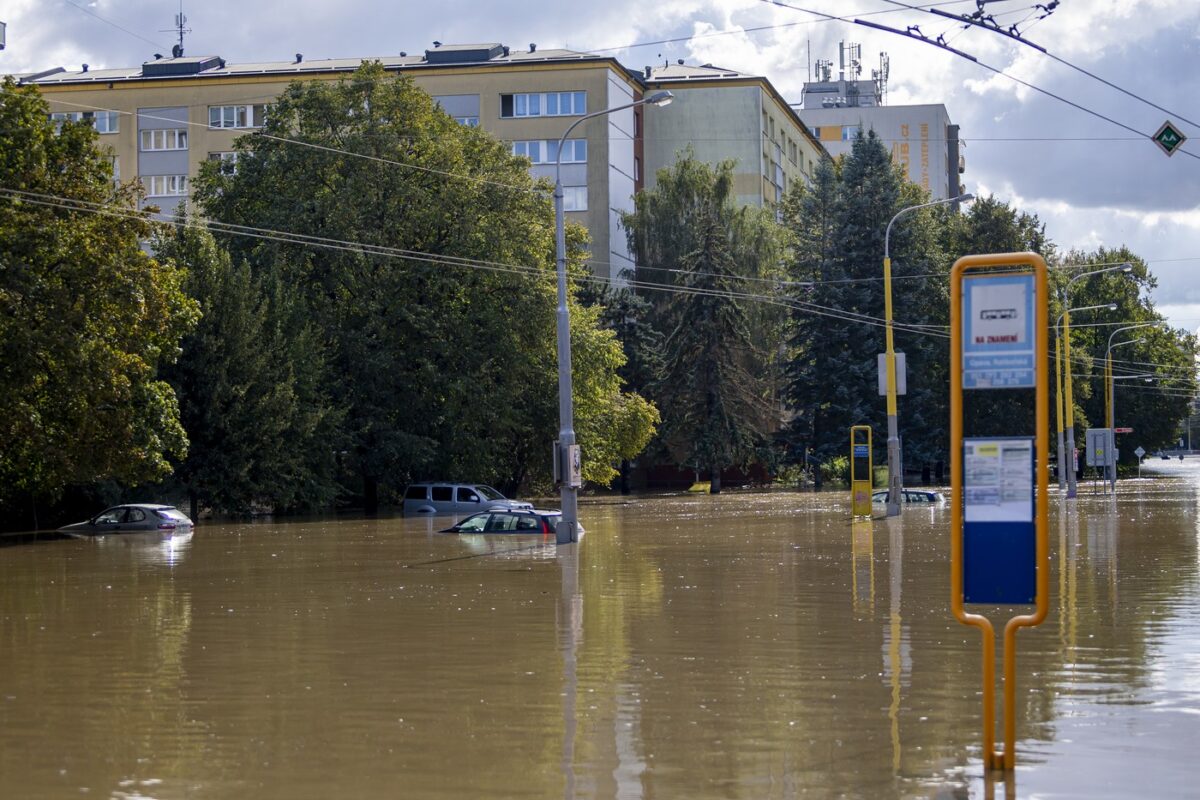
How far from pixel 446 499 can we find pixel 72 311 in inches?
723

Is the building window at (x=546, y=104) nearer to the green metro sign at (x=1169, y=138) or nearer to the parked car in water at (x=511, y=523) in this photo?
the parked car in water at (x=511, y=523)

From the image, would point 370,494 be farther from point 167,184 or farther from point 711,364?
point 167,184

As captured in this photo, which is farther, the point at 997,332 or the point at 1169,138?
the point at 1169,138

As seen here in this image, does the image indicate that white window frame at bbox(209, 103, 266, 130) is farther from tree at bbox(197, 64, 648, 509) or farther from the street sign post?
the street sign post

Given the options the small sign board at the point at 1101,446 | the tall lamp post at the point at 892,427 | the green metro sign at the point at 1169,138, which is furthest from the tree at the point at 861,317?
the green metro sign at the point at 1169,138

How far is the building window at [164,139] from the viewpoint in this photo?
88.9m

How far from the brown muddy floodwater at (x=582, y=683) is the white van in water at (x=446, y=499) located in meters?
26.3

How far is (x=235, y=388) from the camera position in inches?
1907

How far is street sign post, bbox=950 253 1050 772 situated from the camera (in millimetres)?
9008

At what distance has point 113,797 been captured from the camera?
28.7 ft

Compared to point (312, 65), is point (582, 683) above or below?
below

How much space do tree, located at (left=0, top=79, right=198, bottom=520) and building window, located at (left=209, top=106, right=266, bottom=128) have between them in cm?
4694

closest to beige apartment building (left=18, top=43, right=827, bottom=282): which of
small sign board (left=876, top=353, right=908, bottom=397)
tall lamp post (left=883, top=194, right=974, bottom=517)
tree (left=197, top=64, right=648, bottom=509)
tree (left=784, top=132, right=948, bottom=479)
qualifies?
tree (left=784, top=132, right=948, bottom=479)

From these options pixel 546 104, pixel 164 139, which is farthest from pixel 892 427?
pixel 164 139
